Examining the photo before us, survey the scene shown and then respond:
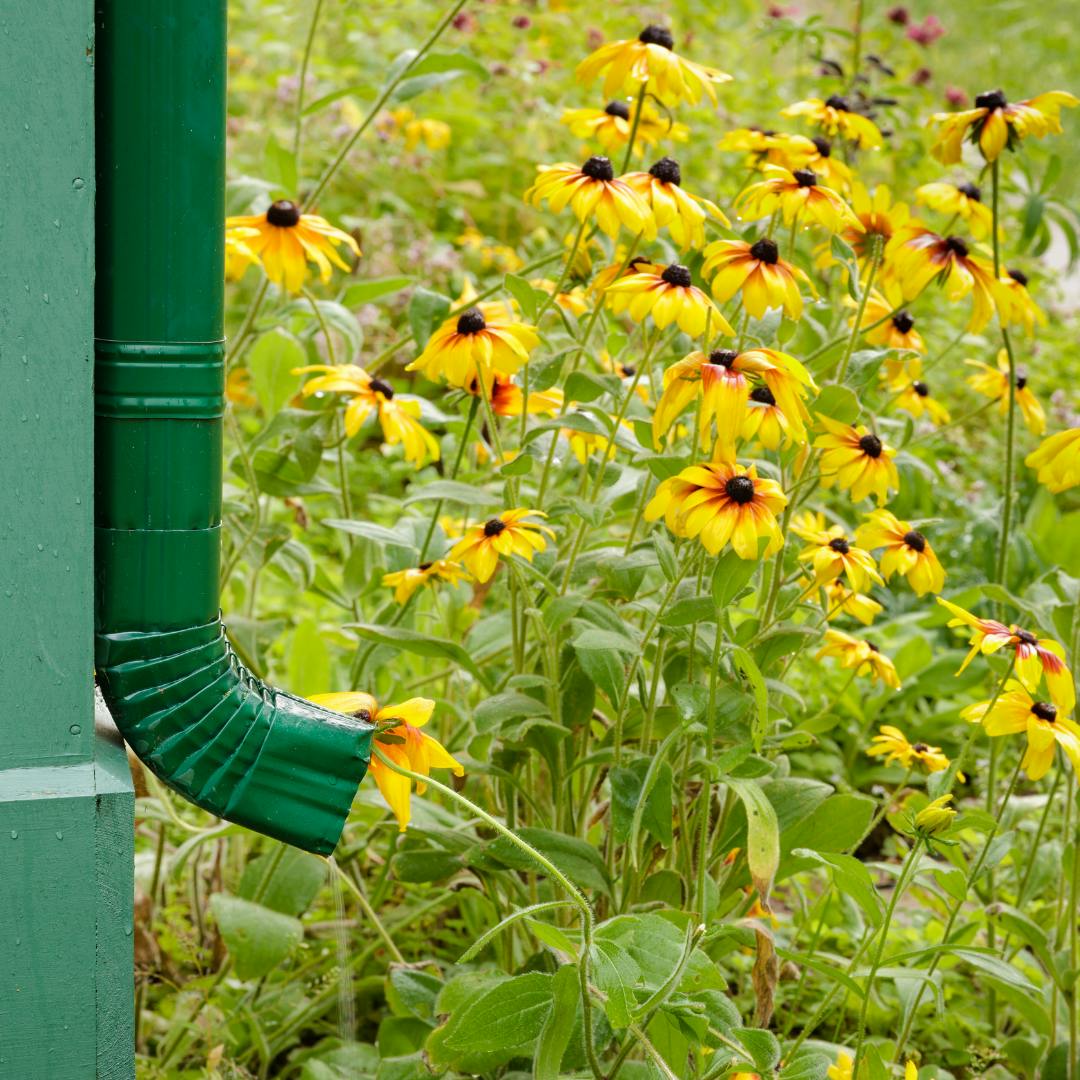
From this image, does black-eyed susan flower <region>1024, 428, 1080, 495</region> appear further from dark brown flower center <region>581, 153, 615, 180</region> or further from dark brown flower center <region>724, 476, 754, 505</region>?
dark brown flower center <region>581, 153, 615, 180</region>

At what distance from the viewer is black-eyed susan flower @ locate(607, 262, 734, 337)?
128 cm

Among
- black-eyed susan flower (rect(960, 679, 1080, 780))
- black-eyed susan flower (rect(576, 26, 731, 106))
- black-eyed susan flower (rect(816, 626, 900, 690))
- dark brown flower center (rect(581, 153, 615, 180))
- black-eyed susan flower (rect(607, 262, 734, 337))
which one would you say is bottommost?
black-eyed susan flower (rect(816, 626, 900, 690))

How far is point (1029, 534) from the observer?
286cm

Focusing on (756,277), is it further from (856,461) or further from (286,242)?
(286,242)

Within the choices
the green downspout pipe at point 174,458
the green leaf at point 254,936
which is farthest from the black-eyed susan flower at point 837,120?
the green leaf at point 254,936

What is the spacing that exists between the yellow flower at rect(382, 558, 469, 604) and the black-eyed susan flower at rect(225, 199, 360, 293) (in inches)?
13.2

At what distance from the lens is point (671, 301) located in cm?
129

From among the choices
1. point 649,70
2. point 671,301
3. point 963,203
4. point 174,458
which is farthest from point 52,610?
point 963,203

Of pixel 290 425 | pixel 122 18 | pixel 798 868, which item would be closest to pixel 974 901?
pixel 798 868

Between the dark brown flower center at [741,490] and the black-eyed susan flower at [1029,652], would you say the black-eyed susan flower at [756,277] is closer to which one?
the dark brown flower center at [741,490]

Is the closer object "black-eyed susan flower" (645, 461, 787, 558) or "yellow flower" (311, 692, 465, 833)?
"yellow flower" (311, 692, 465, 833)

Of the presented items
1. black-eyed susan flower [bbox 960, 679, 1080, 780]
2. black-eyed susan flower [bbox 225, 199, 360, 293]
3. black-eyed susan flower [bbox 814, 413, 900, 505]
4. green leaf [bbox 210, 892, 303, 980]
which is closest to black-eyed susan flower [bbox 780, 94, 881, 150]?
black-eyed susan flower [bbox 814, 413, 900, 505]

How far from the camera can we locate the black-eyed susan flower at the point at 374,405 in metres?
1.54

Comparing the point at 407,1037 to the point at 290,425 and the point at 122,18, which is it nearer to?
the point at 290,425
